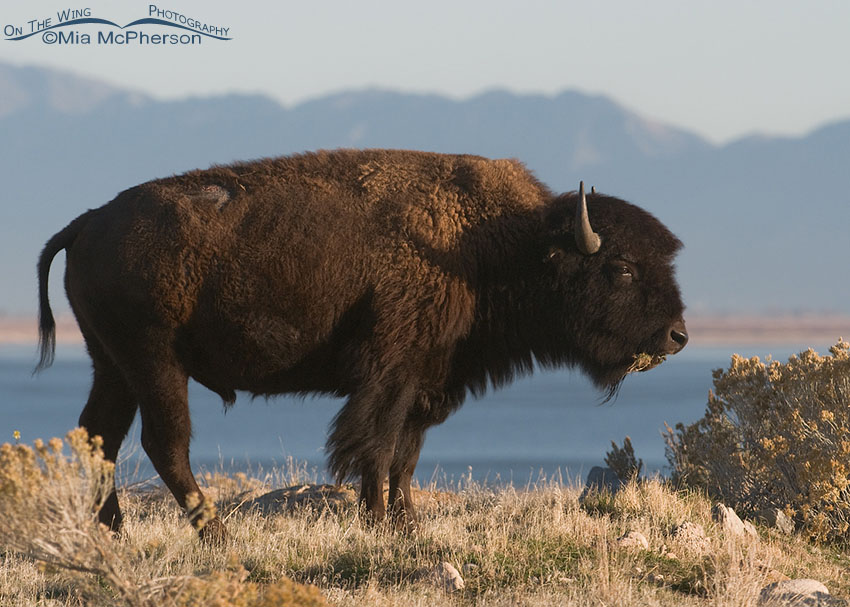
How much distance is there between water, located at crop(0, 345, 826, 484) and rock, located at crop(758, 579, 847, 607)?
18.4 m

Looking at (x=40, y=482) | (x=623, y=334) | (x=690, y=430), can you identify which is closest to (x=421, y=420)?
(x=623, y=334)

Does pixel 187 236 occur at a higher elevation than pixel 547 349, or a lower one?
higher

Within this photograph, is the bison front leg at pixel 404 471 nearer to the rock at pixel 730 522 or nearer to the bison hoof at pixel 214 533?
the bison hoof at pixel 214 533

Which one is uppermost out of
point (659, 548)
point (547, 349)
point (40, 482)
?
point (547, 349)

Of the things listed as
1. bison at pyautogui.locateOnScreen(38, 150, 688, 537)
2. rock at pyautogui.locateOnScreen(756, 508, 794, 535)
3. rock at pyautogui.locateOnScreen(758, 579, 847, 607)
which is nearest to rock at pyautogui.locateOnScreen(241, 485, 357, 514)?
bison at pyautogui.locateOnScreen(38, 150, 688, 537)

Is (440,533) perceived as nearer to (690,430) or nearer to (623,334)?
(623,334)

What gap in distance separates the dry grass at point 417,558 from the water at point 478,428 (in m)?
16.8

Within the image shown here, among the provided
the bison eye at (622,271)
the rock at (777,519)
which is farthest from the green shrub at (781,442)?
the bison eye at (622,271)

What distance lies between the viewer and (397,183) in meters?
8.13

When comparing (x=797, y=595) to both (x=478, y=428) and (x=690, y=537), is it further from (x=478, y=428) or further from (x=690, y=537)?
(x=478, y=428)

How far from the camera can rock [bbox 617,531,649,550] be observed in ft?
23.6

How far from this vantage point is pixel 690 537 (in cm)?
746

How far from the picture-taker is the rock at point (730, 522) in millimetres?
8023

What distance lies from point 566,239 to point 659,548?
2244mm
